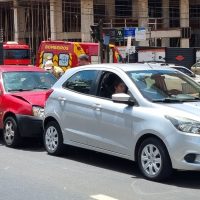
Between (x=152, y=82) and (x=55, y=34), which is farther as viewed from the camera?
(x=55, y=34)

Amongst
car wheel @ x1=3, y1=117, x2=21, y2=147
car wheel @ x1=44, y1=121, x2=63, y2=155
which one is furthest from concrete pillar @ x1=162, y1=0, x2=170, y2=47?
car wheel @ x1=44, y1=121, x2=63, y2=155

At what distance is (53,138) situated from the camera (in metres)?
9.88

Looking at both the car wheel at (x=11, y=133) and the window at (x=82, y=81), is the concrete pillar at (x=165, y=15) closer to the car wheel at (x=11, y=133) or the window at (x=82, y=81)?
the car wheel at (x=11, y=133)

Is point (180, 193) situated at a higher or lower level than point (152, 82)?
lower

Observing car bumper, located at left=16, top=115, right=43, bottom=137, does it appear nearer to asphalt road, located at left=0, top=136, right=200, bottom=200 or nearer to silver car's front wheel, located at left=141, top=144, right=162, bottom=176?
asphalt road, located at left=0, top=136, right=200, bottom=200

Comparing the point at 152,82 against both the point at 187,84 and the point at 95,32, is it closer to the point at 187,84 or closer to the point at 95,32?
the point at 187,84

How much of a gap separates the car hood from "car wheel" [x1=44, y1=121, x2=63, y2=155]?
97 cm

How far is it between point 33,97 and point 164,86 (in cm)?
354

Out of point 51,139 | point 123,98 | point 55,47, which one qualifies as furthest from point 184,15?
point 123,98

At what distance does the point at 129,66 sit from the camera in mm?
8859

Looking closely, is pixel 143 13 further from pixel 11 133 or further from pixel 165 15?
pixel 11 133

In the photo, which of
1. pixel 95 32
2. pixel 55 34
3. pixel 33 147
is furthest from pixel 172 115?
pixel 55 34

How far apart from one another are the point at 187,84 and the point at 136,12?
5464cm

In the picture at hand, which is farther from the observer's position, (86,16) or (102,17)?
(102,17)
